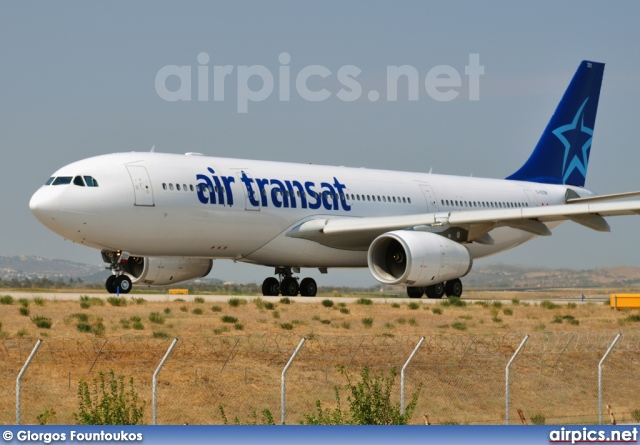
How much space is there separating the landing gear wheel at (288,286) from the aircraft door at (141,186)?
24.4 ft

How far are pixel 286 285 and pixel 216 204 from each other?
5799 mm

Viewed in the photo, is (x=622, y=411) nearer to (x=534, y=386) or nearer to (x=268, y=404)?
(x=534, y=386)

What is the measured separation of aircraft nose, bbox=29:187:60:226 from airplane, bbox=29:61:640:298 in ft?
0.08

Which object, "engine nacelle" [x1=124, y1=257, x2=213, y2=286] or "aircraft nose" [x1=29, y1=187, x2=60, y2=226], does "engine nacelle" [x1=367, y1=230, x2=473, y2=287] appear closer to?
"engine nacelle" [x1=124, y1=257, x2=213, y2=286]

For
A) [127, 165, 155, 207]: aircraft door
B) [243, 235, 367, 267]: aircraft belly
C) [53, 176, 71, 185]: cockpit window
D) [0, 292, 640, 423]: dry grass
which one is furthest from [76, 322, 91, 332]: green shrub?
[243, 235, 367, 267]: aircraft belly

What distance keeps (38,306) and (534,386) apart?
11936mm

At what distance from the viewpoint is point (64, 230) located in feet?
94.2

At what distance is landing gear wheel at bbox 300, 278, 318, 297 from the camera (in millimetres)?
36062

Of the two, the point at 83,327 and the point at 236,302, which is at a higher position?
the point at 236,302

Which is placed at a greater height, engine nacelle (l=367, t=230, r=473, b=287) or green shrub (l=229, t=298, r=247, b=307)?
engine nacelle (l=367, t=230, r=473, b=287)

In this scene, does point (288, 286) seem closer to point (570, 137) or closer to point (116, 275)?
point (116, 275)

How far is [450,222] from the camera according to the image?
33.3 meters

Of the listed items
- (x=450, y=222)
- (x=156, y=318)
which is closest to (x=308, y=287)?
(x=450, y=222)

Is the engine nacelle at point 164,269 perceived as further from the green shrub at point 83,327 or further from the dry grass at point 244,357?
the green shrub at point 83,327
